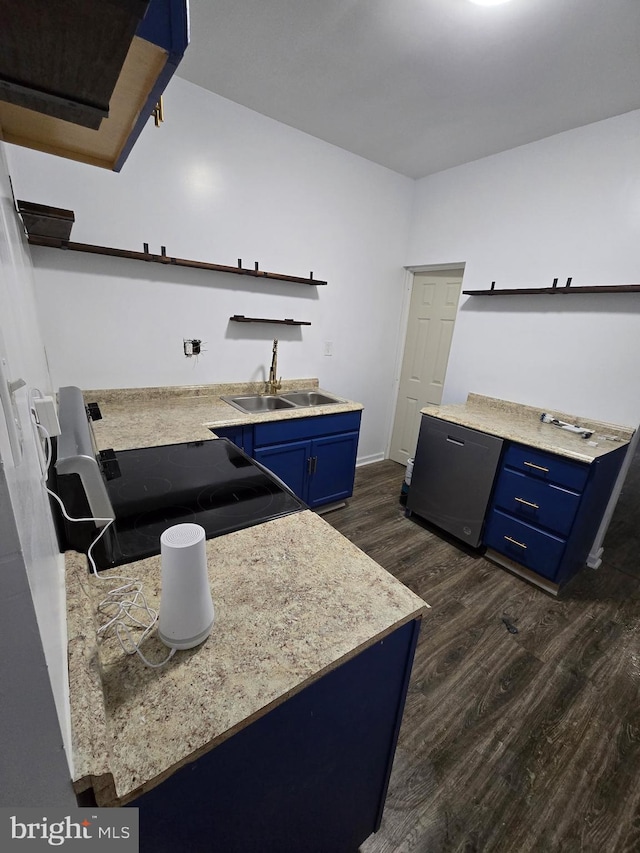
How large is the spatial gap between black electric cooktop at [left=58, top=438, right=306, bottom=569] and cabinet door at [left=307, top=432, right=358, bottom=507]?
3.30 ft

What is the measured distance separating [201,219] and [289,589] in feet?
7.66

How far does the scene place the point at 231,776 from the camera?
60cm

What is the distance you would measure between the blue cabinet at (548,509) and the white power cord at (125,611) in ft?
6.78

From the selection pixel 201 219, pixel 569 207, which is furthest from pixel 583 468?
pixel 201 219

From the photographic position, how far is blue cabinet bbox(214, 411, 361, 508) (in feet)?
7.12

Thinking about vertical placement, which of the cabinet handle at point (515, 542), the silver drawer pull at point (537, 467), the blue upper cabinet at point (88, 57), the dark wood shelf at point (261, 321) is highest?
the blue upper cabinet at point (88, 57)

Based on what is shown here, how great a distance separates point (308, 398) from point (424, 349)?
136 cm

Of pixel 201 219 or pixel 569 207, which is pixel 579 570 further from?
pixel 201 219

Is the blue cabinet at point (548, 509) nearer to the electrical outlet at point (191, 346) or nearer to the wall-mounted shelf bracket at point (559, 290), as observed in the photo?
the wall-mounted shelf bracket at point (559, 290)

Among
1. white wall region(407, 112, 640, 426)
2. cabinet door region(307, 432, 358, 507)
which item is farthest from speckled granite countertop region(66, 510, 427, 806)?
white wall region(407, 112, 640, 426)

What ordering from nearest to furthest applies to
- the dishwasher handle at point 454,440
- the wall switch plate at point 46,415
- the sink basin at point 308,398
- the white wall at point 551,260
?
the wall switch plate at point 46,415
the white wall at point 551,260
the dishwasher handle at point 454,440
the sink basin at point 308,398

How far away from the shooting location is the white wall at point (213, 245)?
6.33 ft

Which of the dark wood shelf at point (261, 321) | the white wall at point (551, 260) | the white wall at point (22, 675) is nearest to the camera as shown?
the white wall at point (22, 675)

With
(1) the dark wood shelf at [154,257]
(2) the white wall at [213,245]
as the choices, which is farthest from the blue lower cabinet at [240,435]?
(1) the dark wood shelf at [154,257]
